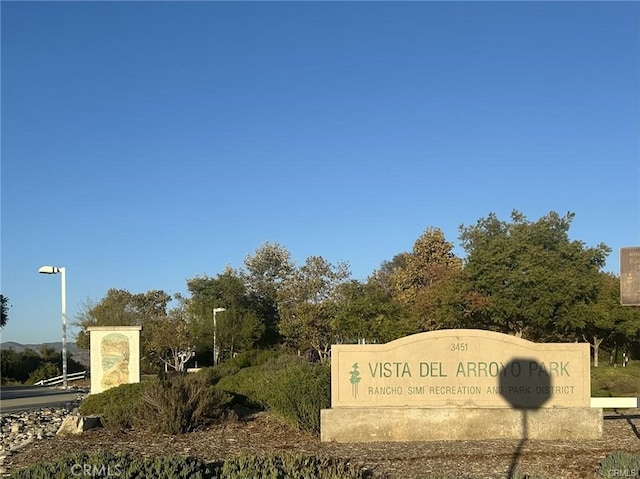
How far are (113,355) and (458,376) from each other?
14.8m

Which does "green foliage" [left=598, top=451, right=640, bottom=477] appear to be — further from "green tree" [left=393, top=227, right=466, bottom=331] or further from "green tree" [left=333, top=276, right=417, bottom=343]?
"green tree" [left=393, top=227, right=466, bottom=331]

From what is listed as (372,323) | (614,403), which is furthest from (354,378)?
(372,323)

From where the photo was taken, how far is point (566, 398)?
39.4ft

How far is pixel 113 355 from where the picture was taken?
77.8ft

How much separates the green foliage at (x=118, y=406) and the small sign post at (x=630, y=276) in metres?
8.50

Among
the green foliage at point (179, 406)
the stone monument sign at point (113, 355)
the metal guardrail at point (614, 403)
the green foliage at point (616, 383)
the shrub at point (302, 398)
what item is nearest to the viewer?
the metal guardrail at point (614, 403)

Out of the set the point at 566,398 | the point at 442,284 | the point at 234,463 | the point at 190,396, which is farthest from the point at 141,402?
the point at 442,284

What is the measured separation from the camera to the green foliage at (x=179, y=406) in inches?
500

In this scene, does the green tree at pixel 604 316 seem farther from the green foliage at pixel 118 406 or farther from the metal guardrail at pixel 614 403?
the green foliage at pixel 118 406

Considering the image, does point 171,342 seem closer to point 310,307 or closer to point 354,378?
point 310,307

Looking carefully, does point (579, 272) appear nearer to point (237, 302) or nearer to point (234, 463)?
point (237, 302)

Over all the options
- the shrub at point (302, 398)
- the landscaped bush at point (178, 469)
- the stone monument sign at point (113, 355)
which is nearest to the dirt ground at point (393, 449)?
the shrub at point (302, 398)

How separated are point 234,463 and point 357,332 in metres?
25.9

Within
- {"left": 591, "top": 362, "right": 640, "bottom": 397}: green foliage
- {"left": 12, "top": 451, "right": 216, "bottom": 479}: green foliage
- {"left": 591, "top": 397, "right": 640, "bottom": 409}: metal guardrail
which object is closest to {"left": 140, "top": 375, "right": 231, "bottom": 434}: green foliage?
{"left": 12, "top": 451, "right": 216, "bottom": 479}: green foliage
